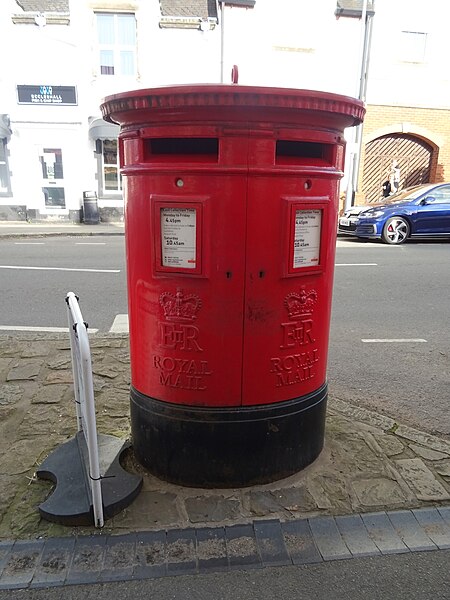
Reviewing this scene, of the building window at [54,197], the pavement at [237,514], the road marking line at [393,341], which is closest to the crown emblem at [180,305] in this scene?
the pavement at [237,514]

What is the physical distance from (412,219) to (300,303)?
37.7 feet

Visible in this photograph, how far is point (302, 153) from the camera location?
2.46 metres

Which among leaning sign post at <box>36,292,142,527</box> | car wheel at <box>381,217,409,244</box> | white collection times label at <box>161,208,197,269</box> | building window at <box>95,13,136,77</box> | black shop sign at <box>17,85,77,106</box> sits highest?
building window at <box>95,13,136,77</box>

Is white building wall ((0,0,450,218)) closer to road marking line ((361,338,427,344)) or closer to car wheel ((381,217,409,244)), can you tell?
car wheel ((381,217,409,244))

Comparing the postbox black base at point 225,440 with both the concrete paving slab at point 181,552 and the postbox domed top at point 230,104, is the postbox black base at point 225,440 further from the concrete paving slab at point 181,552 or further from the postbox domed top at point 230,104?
the postbox domed top at point 230,104

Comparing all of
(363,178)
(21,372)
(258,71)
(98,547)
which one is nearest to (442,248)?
(363,178)

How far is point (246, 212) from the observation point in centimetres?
228

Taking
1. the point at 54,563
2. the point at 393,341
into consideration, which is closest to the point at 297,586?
the point at 54,563

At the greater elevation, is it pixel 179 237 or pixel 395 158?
pixel 395 158

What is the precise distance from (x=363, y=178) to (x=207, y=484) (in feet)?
59.6

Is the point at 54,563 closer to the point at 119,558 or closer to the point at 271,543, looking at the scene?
the point at 119,558

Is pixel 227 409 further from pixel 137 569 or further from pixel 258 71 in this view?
pixel 258 71

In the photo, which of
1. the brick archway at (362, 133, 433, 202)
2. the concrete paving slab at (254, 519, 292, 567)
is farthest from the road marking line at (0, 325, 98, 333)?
the brick archway at (362, 133, 433, 202)

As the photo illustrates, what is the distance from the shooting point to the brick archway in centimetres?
1902
